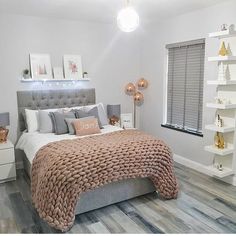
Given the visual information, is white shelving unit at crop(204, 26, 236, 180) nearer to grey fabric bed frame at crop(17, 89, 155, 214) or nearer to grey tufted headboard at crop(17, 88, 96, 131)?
grey fabric bed frame at crop(17, 89, 155, 214)

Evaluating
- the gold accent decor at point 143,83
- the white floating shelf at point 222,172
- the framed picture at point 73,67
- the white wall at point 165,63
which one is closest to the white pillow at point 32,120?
the framed picture at point 73,67

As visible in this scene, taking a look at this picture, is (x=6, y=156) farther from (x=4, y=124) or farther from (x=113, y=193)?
(x=113, y=193)

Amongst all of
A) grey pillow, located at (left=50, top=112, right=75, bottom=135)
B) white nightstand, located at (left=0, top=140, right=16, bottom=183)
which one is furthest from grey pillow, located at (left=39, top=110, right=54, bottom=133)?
white nightstand, located at (left=0, top=140, right=16, bottom=183)

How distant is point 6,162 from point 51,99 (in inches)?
51.5

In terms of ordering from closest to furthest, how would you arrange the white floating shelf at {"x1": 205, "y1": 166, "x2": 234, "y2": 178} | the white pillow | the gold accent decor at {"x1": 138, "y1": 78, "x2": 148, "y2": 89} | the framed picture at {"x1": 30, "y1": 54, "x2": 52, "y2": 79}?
the white floating shelf at {"x1": 205, "y1": 166, "x2": 234, "y2": 178} → the white pillow → the framed picture at {"x1": 30, "y1": 54, "x2": 52, "y2": 79} → the gold accent decor at {"x1": 138, "y1": 78, "x2": 148, "y2": 89}

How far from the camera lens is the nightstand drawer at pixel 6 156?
3689mm

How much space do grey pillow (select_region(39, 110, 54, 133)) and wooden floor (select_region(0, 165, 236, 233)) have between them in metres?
0.88

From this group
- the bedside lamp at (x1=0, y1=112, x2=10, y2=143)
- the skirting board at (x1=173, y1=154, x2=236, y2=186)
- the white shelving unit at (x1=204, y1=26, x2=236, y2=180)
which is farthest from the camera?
the bedside lamp at (x1=0, y1=112, x2=10, y2=143)

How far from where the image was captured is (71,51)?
458 centimetres

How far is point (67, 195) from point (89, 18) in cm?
307

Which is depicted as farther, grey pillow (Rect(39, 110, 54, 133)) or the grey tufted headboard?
the grey tufted headboard

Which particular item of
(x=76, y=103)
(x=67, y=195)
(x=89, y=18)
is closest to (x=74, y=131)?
(x=76, y=103)

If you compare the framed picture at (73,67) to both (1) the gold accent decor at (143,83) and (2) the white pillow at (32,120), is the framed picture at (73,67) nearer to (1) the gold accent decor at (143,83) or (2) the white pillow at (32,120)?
(2) the white pillow at (32,120)

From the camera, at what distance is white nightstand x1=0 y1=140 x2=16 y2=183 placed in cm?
370
